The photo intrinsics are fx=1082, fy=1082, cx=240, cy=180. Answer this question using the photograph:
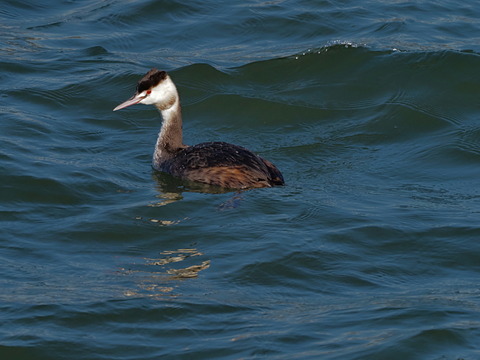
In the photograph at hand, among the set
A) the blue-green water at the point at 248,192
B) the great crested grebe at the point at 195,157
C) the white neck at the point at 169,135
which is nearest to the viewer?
the blue-green water at the point at 248,192

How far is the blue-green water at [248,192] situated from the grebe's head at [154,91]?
0.68 metres

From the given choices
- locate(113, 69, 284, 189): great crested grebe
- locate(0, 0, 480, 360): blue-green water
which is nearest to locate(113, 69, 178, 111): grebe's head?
locate(113, 69, 284, 189): great crested grebe

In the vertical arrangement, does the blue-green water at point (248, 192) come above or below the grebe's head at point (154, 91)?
below

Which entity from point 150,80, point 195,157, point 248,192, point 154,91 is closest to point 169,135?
point 154,91

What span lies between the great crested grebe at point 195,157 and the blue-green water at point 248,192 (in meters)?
0.17

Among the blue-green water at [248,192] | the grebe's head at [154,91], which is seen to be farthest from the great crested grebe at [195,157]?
the blue-green water at [248,192]

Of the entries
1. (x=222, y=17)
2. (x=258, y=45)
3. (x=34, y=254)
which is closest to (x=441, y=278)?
(x=34, y=254)

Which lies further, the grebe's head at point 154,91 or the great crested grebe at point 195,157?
the grebe's head at point 154,91

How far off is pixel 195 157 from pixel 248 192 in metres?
0.82

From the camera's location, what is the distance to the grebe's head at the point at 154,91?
36.6 ft

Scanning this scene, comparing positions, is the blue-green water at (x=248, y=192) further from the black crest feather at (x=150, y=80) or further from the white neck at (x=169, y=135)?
the black crest feather at (x=150, y=80)

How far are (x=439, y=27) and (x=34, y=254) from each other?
899cm

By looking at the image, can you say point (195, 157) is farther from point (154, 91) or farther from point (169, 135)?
point (154, 91)

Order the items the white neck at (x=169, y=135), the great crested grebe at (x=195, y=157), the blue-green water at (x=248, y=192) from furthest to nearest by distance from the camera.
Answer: the white neck at (x=169, y=135) → the great crested grebe at (x=195, y=157) → the blue-green water at (x=248, y=192)
